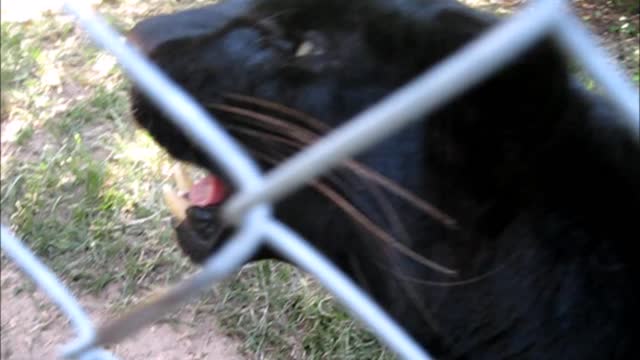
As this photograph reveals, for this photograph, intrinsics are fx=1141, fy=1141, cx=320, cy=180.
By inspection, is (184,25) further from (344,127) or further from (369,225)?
(344,127)

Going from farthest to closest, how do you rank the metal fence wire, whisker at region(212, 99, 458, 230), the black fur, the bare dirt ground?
the bare dirt ground
whisker at region(212, 99, 458, 230)
the black fur
the metal fence wire

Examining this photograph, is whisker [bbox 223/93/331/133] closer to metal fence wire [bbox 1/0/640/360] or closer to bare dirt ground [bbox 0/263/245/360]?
metal fence wire [bbox 1/0/640/360]

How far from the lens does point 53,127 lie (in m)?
2.70

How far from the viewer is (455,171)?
1435 millimetres

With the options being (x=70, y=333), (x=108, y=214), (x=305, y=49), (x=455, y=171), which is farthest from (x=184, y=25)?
(x=108, y=214)

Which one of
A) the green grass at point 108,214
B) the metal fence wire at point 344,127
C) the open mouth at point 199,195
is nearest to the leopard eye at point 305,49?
the open mouth at point 199,195

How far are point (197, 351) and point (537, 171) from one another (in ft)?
3.83

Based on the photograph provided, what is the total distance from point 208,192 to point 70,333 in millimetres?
702

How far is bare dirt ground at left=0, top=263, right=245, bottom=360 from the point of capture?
2273 millimetres

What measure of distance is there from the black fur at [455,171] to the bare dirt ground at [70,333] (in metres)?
0.82

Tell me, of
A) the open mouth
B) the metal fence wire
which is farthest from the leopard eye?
the metal fence wire

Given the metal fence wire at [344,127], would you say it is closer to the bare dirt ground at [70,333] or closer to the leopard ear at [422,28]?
the leopard ear at [422,28]

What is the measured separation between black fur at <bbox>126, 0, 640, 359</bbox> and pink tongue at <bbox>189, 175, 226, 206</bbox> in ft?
0.31

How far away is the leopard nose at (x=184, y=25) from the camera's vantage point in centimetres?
152
